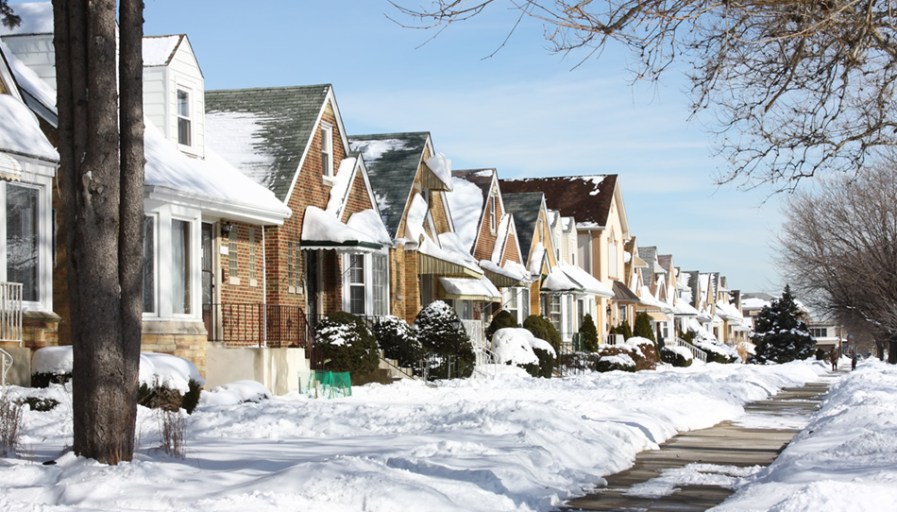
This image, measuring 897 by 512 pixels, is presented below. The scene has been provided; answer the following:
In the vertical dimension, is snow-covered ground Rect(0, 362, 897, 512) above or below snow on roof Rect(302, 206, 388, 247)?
below

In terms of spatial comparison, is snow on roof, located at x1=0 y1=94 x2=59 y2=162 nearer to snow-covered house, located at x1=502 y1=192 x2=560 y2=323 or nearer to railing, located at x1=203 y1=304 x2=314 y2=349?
railing, located at x1=203 y1=304 x2=314 y2=349

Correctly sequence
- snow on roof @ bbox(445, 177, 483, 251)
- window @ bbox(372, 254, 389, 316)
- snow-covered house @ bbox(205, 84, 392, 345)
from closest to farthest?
snow-covered house @ bbox(205, 84, 392, 345) → window @ bbox(372, 254, 389, 316) → snow on roof @ bbox(445, 177, 483, 251)

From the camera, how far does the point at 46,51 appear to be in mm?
22172

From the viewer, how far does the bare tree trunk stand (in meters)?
9.88

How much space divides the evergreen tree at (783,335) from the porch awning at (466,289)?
42.0 meters

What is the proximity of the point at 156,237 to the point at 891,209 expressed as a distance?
87.1ft

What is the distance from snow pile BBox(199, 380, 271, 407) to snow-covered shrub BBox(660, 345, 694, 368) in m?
39.5

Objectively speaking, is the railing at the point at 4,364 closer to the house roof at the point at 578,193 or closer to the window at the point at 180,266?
the window at the point at 180,266

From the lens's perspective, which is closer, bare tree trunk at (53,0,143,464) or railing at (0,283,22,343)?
bare tree trunk at (53,0,143,464)

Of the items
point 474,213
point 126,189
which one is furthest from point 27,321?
point 474,213

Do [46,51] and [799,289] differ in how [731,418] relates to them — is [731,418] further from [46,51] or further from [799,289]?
[799,289]

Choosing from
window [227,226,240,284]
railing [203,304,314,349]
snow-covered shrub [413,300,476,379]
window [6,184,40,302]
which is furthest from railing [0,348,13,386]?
snow-covered shrub [413,300,476,379]

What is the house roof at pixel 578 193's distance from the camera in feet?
193

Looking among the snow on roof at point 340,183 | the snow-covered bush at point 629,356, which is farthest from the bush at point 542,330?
the snow on roof at point 340,183
